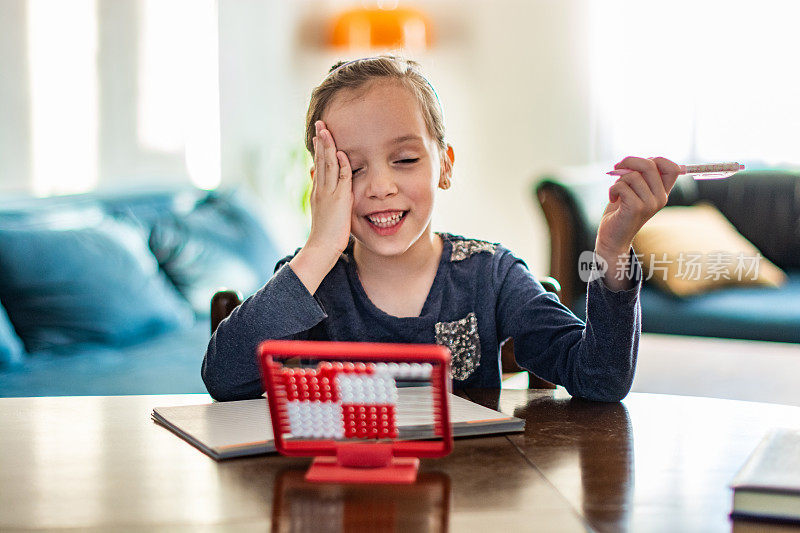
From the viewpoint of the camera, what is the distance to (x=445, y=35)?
493 centimetres

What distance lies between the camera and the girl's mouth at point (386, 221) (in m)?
1.19

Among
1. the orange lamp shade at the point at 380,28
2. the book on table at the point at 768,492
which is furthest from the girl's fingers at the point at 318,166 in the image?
the orange lamp shade at the point at 380,28

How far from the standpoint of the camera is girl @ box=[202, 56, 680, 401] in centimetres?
99

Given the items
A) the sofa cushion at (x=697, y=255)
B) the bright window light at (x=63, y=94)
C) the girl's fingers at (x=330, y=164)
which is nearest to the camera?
the girl's fingers at (x=330, y=164)

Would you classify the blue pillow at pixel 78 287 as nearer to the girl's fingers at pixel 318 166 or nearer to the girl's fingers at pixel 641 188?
the girl's fingers at pixel 318 166

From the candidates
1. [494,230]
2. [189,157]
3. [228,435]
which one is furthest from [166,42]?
[228,435]

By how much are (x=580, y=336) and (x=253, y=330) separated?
1.31 ft

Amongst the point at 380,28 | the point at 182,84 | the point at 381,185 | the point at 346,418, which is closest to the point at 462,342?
the point at 381,185

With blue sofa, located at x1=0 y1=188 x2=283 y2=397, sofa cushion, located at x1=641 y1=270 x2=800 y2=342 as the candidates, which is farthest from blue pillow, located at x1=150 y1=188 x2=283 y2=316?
sofa cushion, located at x1=641 y1=270 x2=800 y2=342

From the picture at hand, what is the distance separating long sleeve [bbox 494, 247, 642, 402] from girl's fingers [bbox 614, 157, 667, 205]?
0.08 metres

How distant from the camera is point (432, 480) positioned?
699 mm

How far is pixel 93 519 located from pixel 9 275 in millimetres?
1565

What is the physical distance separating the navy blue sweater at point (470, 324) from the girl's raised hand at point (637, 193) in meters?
0.05

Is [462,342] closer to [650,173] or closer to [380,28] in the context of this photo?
[650,173]
